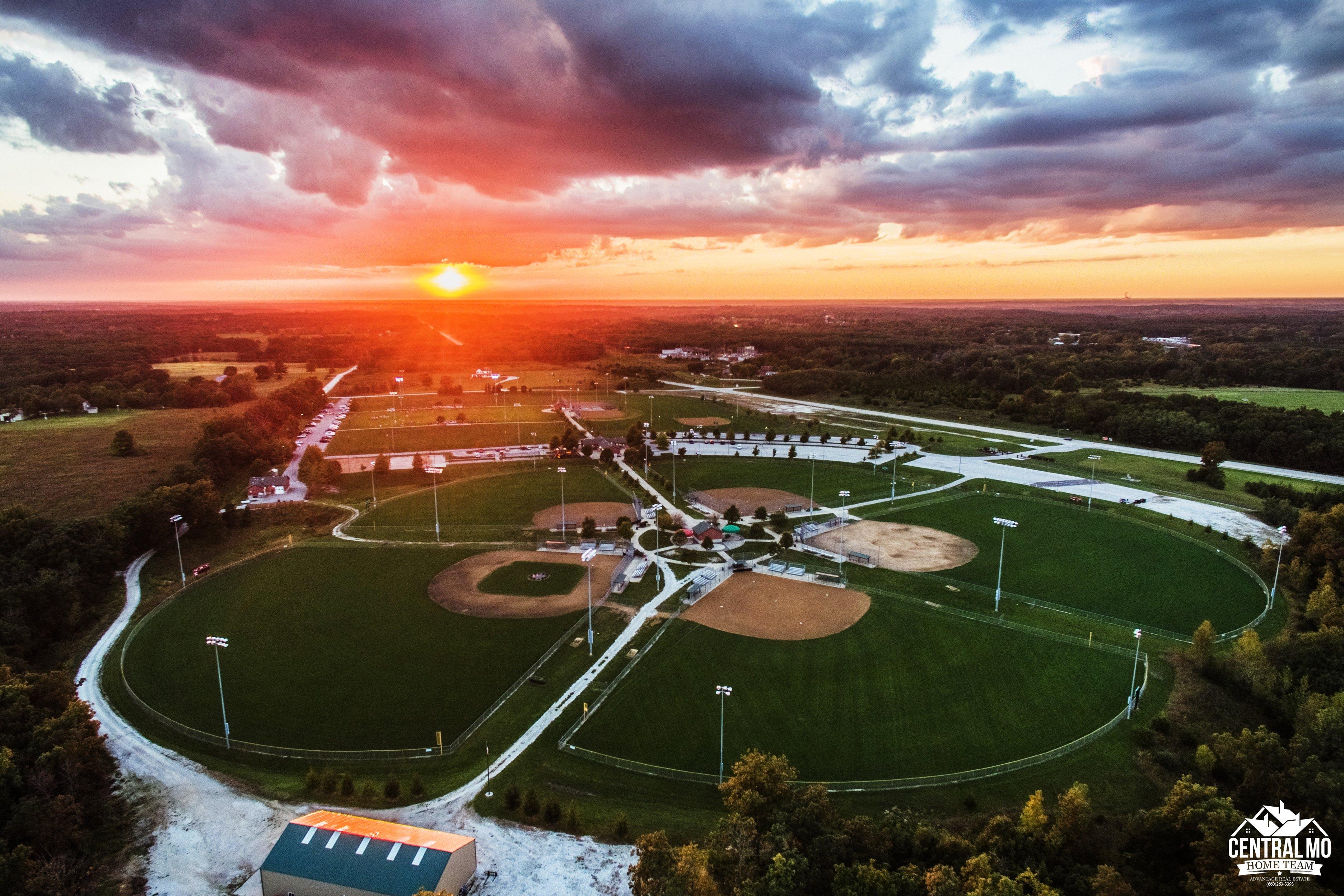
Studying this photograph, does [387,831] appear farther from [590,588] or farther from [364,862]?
[590,588]

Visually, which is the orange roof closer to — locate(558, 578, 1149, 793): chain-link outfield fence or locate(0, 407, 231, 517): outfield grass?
locate(558, 578, 1149, 793): chain-link outfield fence

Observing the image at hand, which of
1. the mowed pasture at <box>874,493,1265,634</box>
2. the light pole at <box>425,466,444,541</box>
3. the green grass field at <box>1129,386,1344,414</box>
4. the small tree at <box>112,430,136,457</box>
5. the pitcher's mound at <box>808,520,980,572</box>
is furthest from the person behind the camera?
the green grass field at <box>1129,386,1344,414</box>

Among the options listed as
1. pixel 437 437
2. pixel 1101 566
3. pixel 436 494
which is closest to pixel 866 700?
pixel 1101 566

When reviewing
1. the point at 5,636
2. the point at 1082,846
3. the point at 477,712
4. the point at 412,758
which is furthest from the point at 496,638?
the point at 1082,846

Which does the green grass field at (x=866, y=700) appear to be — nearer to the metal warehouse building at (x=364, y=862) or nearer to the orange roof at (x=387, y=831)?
the orange roof at (x=387, y=831)

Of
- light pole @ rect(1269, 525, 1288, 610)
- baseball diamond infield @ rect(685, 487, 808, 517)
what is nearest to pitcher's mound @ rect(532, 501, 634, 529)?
baseball diamond infield @ rect(685, 487, 808, 517)

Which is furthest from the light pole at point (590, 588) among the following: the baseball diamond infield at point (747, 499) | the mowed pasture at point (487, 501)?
the baseball diamond infield at point (747, 499)

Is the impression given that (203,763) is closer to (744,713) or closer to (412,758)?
(412,758)
